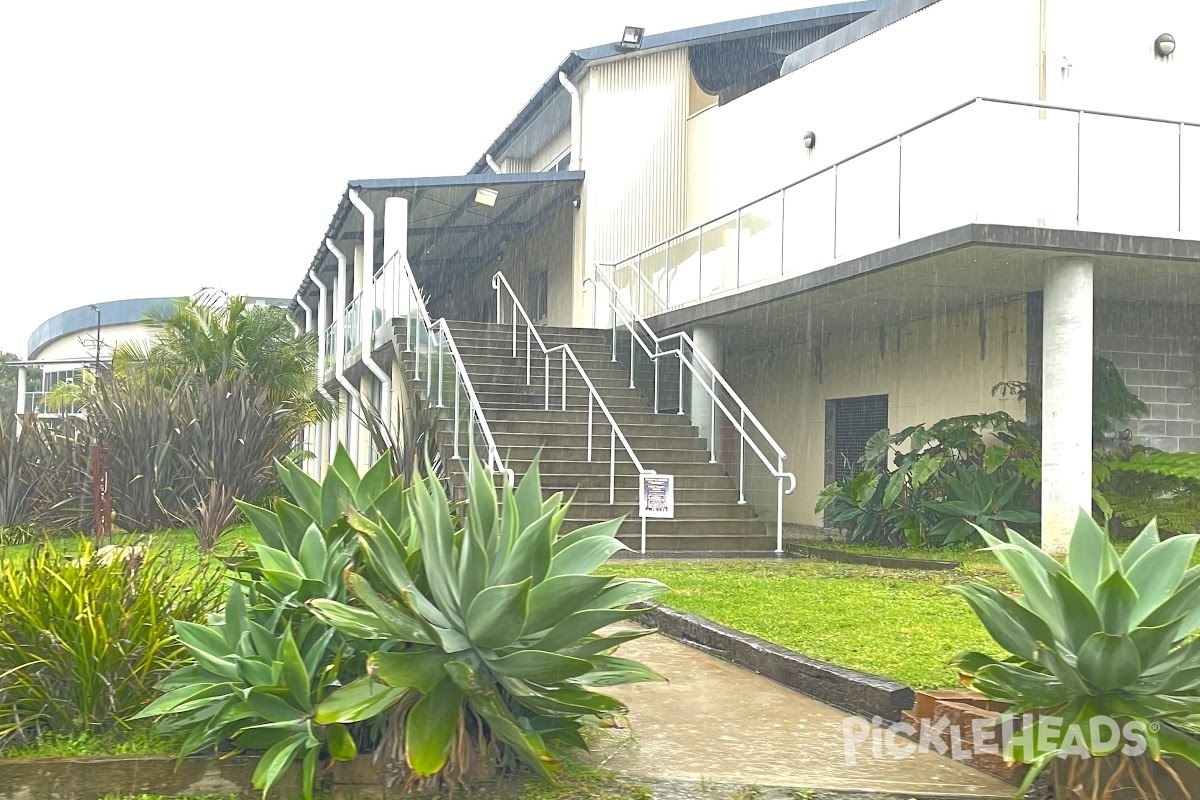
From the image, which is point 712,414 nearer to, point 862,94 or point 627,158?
point 862,94

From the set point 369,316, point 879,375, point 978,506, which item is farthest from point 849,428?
point 369,316

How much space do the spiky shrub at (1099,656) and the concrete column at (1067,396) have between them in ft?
24.3

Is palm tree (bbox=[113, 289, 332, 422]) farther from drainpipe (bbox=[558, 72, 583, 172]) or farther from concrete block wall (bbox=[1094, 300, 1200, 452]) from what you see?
concrete block wall (bbox=[1094, 300, 1200, 452])

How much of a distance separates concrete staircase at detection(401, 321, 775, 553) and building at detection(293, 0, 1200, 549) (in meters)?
0.05

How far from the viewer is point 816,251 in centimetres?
1364

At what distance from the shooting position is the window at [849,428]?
54.8 ft

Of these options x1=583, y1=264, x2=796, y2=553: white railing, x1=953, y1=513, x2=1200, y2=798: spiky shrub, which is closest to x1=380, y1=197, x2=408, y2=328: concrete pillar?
x1=583, y1=264, x2=796, y2=553: white railing

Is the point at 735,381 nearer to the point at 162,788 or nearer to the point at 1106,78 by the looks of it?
the point at 1106,78

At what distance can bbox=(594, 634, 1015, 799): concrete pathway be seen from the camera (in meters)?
4.37

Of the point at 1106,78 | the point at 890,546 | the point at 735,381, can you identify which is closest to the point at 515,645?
the point at 890,546

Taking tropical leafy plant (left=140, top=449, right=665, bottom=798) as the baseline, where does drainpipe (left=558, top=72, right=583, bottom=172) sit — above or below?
above

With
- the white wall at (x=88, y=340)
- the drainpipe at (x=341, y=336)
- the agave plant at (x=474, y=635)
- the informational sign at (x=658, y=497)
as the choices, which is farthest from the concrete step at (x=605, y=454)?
the white wall at (x=88, y=340)

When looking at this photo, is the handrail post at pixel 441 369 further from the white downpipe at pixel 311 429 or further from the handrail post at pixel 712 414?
the white downpipe at pixel 311 429

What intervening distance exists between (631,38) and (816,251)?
7243 millimetres
